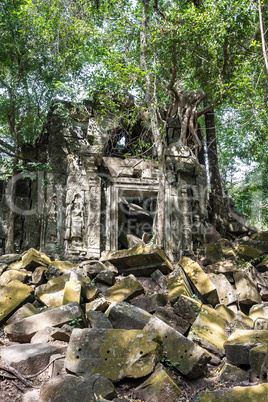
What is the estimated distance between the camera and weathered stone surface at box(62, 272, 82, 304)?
472 cm

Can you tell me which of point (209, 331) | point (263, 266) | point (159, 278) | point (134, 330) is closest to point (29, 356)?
point (134, 330)

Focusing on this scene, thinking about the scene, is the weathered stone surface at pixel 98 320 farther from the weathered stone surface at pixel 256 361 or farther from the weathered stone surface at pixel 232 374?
the weathered stone surface at pixel 256 361

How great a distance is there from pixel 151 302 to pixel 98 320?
114 centimetres

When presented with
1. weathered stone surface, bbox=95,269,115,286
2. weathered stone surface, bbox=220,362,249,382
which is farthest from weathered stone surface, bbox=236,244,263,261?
weathered stone surface, bbox=220,362,249,382

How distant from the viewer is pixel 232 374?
3.51 metres

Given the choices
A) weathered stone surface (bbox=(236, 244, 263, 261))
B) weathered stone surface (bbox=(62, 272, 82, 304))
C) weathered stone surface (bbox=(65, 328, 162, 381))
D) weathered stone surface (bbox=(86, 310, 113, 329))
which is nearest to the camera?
weathered stone surface (bbox=(65, 328, 162, 381))

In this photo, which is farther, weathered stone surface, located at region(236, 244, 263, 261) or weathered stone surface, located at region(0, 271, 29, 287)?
weathered stone surface, located at region(236, 244, 263, 261)

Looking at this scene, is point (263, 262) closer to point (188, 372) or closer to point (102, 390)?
point (188, 372)

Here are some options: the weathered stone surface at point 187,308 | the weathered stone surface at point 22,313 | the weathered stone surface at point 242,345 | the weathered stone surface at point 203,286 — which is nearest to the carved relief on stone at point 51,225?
the weathered stone surface at point 22,313

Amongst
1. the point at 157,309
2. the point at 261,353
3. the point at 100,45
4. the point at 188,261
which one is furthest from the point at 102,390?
the point at 100,45

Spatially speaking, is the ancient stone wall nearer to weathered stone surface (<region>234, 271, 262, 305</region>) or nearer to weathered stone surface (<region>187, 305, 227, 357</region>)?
weathered stone surface (<region>234, 271, 262, 305</region>)

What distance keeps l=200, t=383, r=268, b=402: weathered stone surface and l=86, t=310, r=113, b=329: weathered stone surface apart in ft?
5.56

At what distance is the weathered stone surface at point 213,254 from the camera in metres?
7.65

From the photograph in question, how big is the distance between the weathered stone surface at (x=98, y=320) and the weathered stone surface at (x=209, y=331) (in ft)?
3.60
